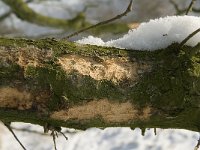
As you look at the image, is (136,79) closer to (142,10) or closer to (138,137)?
(138,137)

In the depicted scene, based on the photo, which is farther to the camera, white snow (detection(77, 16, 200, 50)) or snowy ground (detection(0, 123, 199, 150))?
snowy ground (detection(0, 123, 199, 150))

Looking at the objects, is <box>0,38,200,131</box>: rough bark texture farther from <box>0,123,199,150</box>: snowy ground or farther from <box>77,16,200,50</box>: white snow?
<box>0,123,199,150</box>: snowy ground

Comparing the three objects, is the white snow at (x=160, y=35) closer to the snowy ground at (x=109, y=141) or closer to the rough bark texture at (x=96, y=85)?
the rough bark texture at (x=96, y=85)

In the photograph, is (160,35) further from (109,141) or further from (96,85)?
(109,141)

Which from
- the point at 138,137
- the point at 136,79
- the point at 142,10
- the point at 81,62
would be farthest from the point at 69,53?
the point at 142,10

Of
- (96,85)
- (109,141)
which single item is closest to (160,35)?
(96,85)

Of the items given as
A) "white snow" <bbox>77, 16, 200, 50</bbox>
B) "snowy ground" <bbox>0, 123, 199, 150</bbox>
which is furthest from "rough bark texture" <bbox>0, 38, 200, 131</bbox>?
"snowy ground" <bbox>0, 123, 199, 150</bbox>

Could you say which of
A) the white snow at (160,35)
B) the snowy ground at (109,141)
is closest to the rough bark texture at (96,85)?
the white snow at (160,35)
